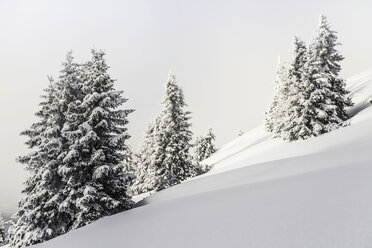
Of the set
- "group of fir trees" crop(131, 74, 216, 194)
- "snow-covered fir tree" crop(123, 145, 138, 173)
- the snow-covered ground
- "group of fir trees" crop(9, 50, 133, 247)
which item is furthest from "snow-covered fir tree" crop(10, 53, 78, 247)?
"snow-covered fir tree" crop(123, 145, 138, 173)

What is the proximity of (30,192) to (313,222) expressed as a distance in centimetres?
1932

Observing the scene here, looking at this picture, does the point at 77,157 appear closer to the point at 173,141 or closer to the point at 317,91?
the point at 173,141

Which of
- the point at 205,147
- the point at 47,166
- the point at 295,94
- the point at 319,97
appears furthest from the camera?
the point at 205,147

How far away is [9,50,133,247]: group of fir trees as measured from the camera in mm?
15906

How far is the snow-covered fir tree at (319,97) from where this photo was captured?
27.3 meters

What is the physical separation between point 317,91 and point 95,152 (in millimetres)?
21183

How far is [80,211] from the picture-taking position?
50.6 ft

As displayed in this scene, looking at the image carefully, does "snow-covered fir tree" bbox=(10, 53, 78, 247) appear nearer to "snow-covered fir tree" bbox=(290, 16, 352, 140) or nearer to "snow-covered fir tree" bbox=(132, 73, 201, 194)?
"snow-covered fir tree" bbox=(132, 73, 201, 194)

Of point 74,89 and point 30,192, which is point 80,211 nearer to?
point 30,192

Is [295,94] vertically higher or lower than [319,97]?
higher

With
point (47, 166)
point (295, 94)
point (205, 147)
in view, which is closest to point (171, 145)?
point (295, 94)

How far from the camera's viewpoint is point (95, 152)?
1608 cm

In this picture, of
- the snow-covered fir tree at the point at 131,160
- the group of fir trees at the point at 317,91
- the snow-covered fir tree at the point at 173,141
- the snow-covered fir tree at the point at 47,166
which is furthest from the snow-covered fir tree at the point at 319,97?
the snow-covered fir tree at the point at 131,160

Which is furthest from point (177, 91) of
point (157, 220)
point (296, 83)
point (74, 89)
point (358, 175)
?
point (358, 175)
